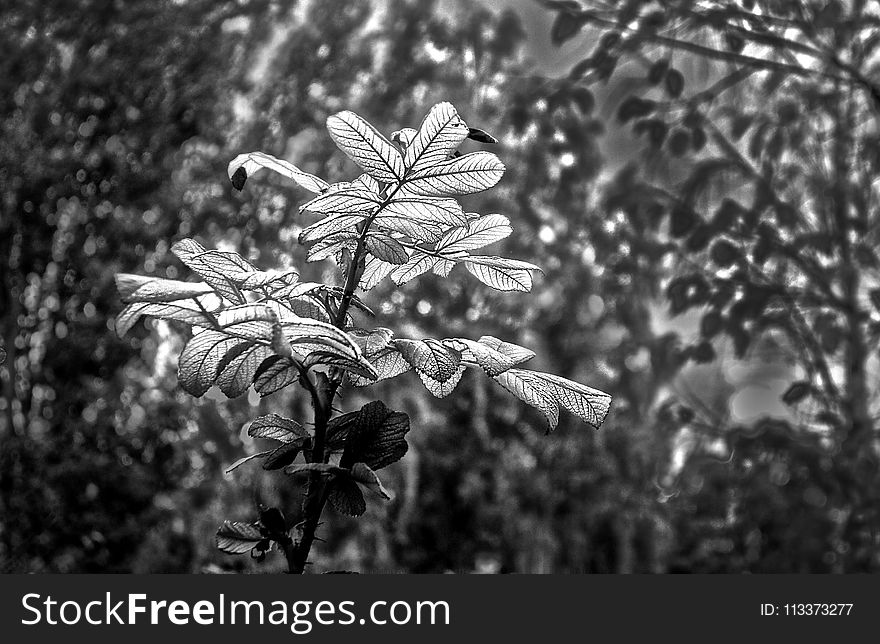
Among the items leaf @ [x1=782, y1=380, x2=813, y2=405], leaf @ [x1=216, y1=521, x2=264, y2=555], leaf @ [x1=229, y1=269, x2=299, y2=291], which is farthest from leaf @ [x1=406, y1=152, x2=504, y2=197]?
leaf @ [x1=782, y1=380, x2=813, y2=405]

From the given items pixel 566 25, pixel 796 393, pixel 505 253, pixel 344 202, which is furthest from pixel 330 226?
pixel 505 253

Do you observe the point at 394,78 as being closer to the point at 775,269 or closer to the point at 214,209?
the point at 214,209

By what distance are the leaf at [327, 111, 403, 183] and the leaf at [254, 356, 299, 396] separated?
0.13 m

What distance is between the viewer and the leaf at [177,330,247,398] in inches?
17.1

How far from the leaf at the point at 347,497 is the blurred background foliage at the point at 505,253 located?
1028mm

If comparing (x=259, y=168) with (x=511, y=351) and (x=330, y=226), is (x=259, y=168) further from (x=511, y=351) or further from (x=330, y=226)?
(x=511, y=351)

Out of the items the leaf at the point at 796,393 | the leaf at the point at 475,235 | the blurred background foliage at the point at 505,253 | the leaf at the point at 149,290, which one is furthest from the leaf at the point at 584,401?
the leaf at the point at 796,393

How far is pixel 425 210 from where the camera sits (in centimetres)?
50

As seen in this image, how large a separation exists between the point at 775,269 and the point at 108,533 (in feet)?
5.32

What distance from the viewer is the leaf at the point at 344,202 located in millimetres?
498

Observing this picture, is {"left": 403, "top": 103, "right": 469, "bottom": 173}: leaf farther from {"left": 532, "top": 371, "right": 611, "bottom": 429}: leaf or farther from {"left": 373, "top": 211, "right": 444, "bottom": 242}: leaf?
{"left": 532, "top": 371, "right": 611, "bottom": 429}: leaf

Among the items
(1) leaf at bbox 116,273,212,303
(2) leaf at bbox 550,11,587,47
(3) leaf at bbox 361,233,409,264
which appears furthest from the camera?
(2) leaf at bbox 550,11,587,47

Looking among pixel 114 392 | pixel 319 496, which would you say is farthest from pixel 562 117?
pixel 319 496

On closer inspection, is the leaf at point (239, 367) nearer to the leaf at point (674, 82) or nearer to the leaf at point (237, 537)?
the leaf at point (237, 537)
